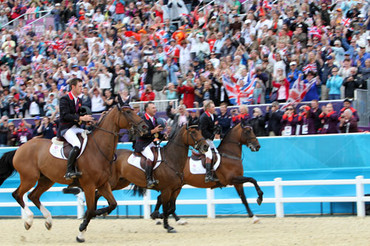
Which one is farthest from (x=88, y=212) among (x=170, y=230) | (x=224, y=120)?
(x=224, y=120)

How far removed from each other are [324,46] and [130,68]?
6.83 m

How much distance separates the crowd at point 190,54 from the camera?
19.1 meters

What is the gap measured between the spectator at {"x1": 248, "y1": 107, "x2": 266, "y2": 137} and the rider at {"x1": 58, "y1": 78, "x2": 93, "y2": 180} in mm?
6342

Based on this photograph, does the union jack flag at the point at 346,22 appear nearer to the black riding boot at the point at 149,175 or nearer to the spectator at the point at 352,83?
the spectator at the point at 352,83

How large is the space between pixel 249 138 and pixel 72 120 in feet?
14.9

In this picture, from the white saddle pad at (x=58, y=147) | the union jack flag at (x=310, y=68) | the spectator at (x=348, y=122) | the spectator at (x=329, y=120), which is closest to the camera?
the white saddle pad at (x=58, y=147)

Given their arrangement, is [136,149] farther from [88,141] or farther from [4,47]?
[4,47]

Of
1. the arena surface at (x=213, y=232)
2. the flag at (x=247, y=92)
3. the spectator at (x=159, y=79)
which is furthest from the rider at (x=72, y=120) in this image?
the spectator at (x=159, y=79)

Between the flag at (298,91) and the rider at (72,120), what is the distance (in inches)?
293

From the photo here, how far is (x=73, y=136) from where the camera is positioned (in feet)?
41.1

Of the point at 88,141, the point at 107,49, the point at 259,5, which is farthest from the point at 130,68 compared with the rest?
the point at 88,141

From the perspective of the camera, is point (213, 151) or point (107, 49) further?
point (107, 49)

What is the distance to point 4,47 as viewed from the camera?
93.6 ft

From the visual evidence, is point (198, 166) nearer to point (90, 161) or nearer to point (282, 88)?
point (90, 161)
